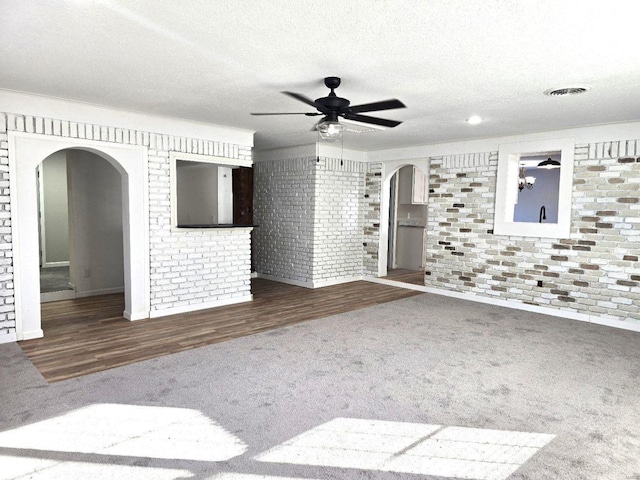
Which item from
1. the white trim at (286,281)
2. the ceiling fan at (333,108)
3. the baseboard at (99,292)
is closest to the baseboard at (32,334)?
the baseboard at (99,292)

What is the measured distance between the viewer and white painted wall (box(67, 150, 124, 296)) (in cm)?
577

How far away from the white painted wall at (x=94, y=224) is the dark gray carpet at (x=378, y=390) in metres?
2.15

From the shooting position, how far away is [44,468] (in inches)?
82.6

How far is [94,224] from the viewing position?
594 cm

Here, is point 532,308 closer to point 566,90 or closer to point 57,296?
point 566,90

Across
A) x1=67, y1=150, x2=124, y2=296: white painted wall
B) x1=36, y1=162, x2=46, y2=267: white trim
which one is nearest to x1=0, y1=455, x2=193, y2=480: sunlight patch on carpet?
x1=67, y1=150, x2=124, y2=296: white painted wall

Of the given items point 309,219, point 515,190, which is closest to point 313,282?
point 309,219

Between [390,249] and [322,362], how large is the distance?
5.55 meters

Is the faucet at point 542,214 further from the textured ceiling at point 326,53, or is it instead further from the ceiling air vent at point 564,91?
the ceiling air vent at point 564,91

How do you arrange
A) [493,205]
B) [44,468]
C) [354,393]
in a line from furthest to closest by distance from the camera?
[493,205]
[354,393]
[44,468]

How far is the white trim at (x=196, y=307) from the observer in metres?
4.96

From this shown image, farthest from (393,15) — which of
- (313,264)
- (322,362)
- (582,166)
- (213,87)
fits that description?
(313,264)

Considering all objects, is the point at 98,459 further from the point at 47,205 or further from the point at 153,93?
the point at 47,205

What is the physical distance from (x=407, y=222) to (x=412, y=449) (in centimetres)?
698
